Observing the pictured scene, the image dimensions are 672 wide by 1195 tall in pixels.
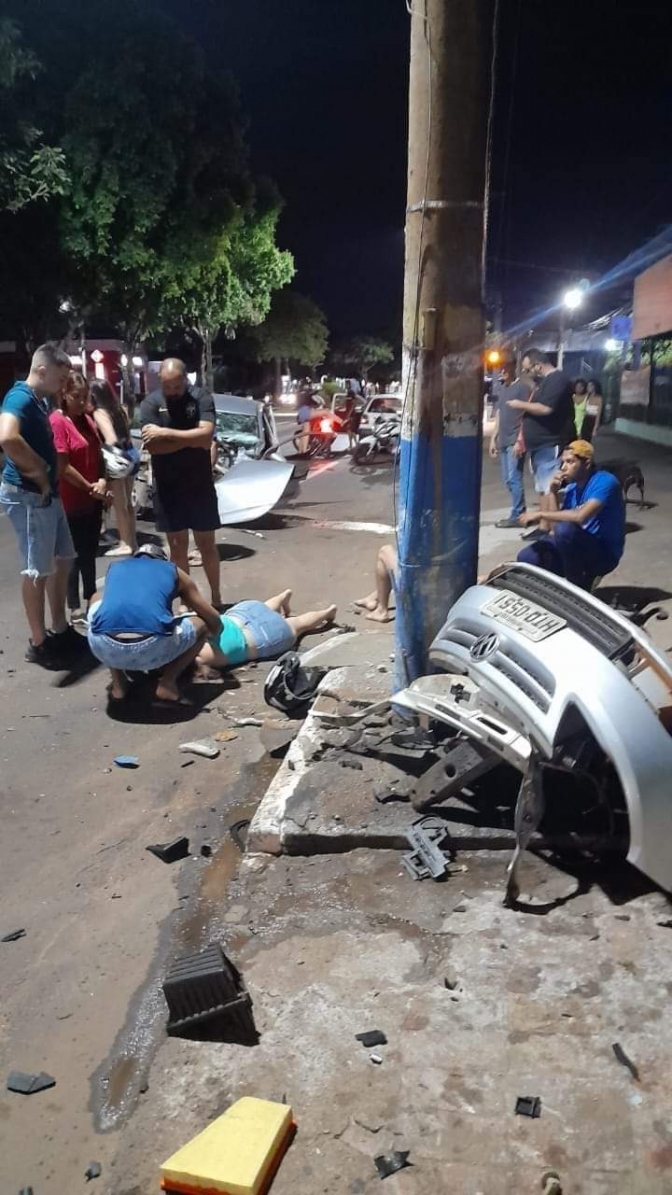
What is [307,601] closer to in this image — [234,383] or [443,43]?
[443,43]

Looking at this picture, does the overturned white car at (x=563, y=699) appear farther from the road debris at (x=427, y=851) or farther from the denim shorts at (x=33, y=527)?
the denim shorts at (x=33, y=527)

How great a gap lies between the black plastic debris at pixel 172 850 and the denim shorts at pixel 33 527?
2.72m

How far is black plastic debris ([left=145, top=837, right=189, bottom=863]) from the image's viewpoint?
3936 mm

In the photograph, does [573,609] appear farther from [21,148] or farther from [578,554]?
[21,148]

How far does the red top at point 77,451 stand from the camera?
705cm

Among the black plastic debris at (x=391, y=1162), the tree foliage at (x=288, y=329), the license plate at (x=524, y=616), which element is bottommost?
the black plastic debris at (x=391, y=1162)

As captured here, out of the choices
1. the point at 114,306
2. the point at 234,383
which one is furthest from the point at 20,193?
the point at 234,383

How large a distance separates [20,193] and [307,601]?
11978mm

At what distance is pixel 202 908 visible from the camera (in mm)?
3545

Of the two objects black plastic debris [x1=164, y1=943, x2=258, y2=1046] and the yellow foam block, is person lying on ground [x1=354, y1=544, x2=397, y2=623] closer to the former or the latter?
black plastic debris [x1=164, y1=943, x2=258, y2=1046]

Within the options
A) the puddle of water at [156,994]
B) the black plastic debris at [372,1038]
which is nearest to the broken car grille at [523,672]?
the black plastic debris at [372,1038]

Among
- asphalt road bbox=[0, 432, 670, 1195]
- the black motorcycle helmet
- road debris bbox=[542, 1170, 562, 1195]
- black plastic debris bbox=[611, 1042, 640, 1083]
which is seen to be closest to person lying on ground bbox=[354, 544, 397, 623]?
asphalt road bbox=[0, 432, 670, 1195]

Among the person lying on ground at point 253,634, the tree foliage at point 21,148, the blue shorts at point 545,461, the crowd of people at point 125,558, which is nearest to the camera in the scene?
the crowd of people at point 125,558

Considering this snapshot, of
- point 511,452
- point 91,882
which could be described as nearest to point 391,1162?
point 91,882
